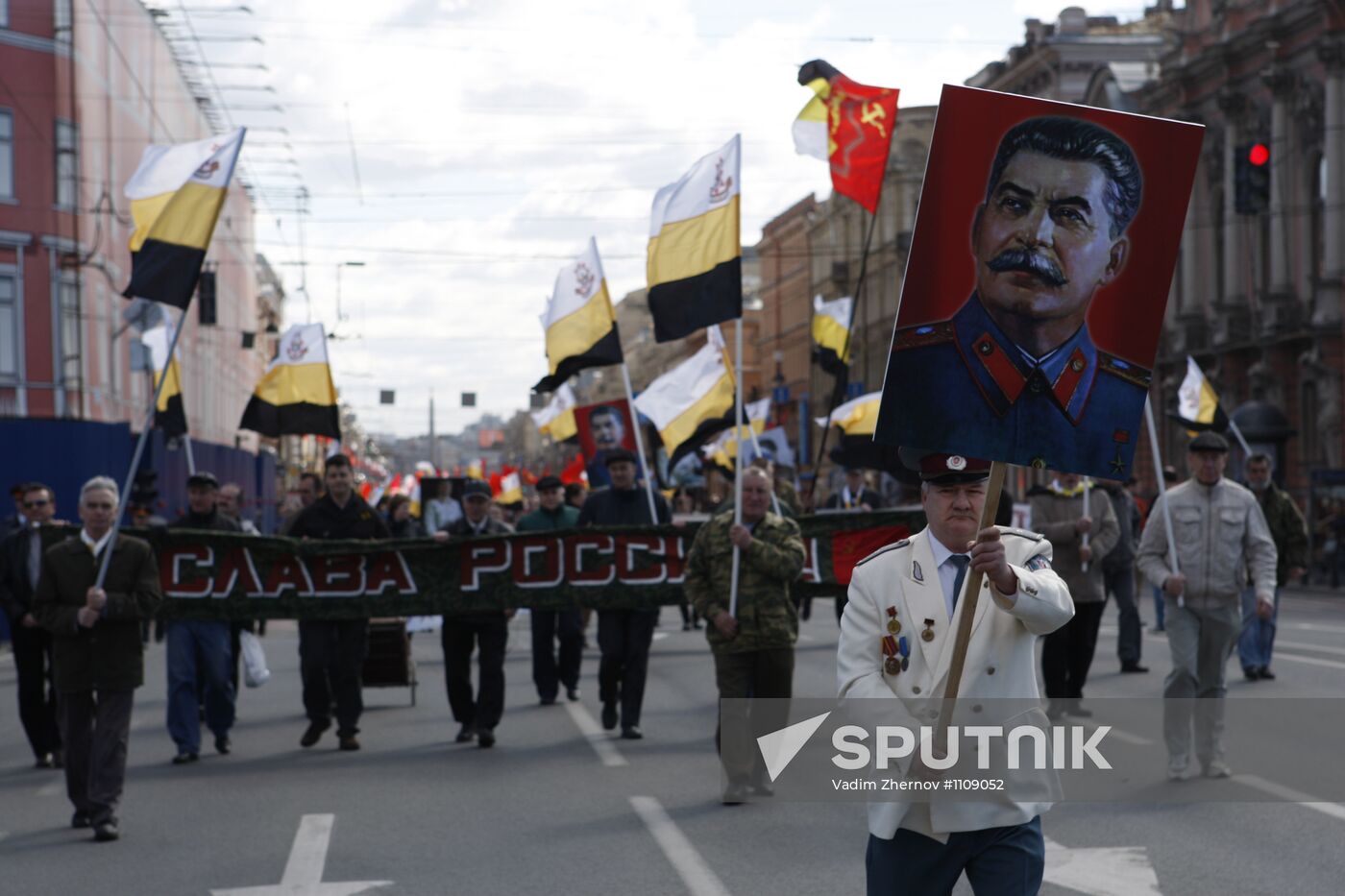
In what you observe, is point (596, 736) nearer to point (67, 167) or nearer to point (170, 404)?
point (170, 404)

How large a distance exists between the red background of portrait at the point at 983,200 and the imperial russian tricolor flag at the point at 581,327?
10611mm

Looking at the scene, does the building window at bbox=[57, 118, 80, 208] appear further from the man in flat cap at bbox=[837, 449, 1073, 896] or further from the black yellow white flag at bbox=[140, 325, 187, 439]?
the man in flat cap at bbox=[837, 449, 1073, 896]

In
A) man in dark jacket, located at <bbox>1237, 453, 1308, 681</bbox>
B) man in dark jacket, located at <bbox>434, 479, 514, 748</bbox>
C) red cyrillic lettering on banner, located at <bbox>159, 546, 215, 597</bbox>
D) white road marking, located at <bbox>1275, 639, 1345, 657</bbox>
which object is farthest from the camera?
white road marking, located at <bbox>1275, 639, 1345, 657</bbox>

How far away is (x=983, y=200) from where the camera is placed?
486 cm

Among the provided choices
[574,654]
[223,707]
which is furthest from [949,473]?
[574,654]

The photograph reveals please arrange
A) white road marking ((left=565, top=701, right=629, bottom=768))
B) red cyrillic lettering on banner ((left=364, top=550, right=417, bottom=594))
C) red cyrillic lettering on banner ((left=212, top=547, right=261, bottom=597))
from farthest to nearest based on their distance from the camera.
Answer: red cyrillic lettering on banner ((left=364, top=550, right=417, bottom=594)) → red cyrillic lettering on banner ((left=212, top=547, right=261, bottom=597)) → white road marking ((left=565, top=701, right=629, bottom=768))

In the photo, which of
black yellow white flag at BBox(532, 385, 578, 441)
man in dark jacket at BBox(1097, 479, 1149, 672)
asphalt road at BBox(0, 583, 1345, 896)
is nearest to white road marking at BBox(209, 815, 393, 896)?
asphalt road at BBox(0, 583, 1345, 896)

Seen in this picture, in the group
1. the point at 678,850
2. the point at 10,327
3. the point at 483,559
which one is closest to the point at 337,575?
the point at 483,559

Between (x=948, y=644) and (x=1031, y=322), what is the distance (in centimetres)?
90

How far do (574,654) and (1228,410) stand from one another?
121 feet

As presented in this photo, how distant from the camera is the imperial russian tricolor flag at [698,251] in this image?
1273cm

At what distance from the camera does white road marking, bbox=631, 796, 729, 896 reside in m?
7.88

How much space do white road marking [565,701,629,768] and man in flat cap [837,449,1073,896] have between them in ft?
22.9

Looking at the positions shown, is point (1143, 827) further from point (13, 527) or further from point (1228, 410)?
point (1228, 410)
